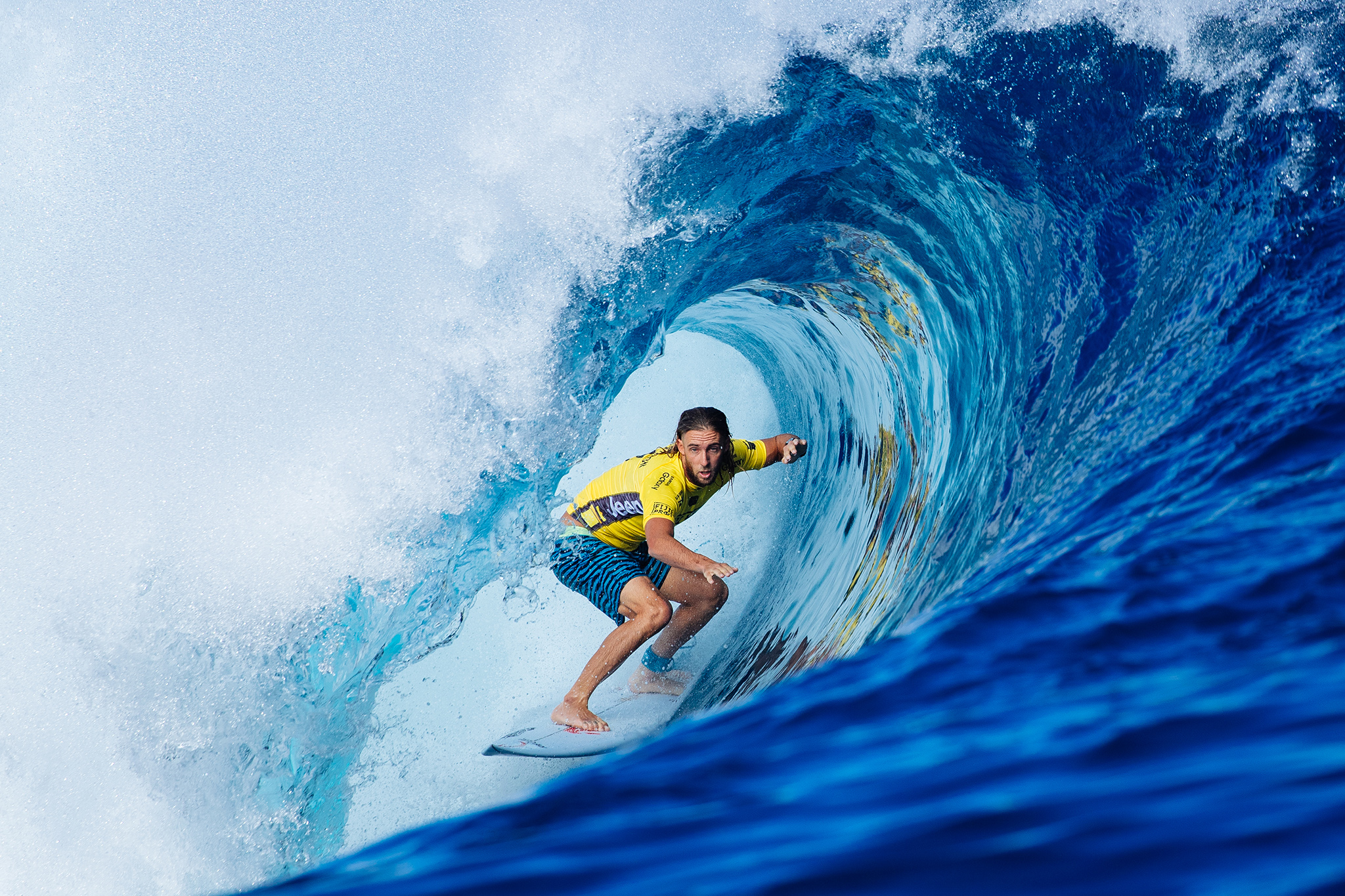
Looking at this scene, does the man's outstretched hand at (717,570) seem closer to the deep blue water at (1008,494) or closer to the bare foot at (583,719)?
the deep blue water at (1008,494)

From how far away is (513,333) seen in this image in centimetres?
486

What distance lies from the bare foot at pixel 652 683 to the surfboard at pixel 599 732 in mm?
27

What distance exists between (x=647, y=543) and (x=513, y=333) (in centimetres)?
144

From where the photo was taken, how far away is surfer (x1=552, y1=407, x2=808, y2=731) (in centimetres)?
412

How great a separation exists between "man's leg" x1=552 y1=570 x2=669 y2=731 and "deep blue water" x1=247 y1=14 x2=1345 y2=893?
802mm

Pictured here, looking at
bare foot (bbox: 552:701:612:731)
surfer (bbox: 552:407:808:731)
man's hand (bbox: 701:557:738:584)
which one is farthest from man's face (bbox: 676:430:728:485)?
bare foot (bbox: 552:701:612:731)

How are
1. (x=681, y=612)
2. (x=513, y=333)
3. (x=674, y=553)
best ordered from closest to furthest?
(x=674, y=553) → (x=681, y=612) → (x=513, y=333)

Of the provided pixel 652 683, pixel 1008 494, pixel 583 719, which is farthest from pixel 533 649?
pixel 1008 494

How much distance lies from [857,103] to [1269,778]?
4010 mm

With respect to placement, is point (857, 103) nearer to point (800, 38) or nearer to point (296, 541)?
point (800, 38)

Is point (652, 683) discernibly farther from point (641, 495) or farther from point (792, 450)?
point (792, 450)

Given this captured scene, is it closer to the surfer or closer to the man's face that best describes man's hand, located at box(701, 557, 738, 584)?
the surfer

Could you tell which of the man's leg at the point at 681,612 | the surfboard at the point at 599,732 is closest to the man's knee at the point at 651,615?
the man's leg at the point at 681,612

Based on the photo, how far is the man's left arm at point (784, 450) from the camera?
468 centimetres
